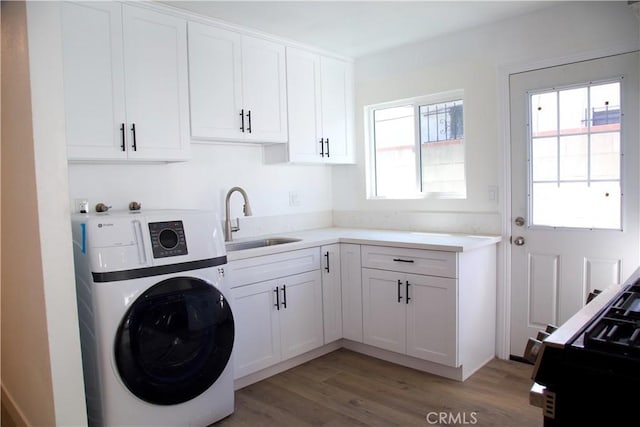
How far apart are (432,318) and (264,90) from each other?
1893mm

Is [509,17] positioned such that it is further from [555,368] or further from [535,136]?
[555,368]

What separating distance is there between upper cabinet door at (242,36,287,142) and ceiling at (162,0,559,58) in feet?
0.42

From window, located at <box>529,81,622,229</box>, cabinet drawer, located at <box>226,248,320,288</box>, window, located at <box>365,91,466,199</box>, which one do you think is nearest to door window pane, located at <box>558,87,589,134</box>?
window, located at <box>529,81,622,229</box>

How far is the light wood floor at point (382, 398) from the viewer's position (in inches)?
95.5

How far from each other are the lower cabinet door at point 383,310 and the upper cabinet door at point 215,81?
4.40ft

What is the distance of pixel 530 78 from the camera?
303cm

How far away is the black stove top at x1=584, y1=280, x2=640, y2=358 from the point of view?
0.99 m

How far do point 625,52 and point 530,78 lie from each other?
53 cm

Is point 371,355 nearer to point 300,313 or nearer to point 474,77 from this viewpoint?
point 300,313

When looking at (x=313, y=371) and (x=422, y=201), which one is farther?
(x=422, y=201)

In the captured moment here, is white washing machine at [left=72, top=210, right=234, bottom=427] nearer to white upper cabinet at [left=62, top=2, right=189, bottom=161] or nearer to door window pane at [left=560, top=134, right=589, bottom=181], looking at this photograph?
white upper cabinet at [left=62, top=2, right=189, bottom=161]

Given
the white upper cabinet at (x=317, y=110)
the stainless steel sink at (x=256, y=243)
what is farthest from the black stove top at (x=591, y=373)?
the white upper cabinet at (x=317, y=110)

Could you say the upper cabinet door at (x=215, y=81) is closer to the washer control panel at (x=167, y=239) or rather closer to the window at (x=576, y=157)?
the washer control panel at (x=167, y=239)

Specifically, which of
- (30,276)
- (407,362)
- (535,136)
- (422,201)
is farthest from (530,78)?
(30,276)
